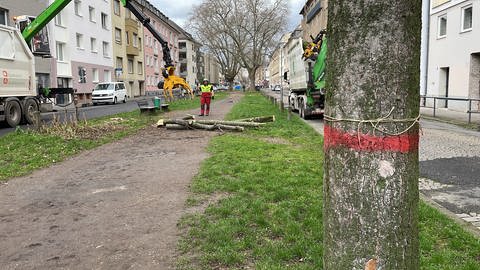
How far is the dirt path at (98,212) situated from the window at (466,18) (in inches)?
732

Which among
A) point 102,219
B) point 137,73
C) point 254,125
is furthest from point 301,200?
point 137,73

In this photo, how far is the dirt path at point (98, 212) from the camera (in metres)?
3.95

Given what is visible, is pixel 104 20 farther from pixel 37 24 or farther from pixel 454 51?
pixel 454 51

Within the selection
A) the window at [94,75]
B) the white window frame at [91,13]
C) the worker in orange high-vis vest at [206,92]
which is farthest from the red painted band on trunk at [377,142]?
the white window frame at [91,13]

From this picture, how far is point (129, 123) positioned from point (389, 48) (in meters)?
15.0

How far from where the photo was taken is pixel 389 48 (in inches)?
67.8

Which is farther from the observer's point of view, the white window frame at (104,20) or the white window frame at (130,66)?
the white window frame at (130,66)

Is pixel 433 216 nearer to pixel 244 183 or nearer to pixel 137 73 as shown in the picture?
pixel 244 183

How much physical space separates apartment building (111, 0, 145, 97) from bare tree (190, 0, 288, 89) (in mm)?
9421

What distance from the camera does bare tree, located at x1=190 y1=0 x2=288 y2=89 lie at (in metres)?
58.9

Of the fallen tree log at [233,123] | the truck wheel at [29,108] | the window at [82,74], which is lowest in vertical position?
the fallen tree log at [233,123]

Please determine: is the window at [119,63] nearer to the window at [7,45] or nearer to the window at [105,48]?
the window at [105,48]

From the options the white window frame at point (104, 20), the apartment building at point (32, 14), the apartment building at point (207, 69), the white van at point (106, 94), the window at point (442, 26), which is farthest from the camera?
the apartment building at point (207, 69)

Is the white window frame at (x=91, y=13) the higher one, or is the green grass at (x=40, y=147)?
the white window frame at (x=91, y=13)
